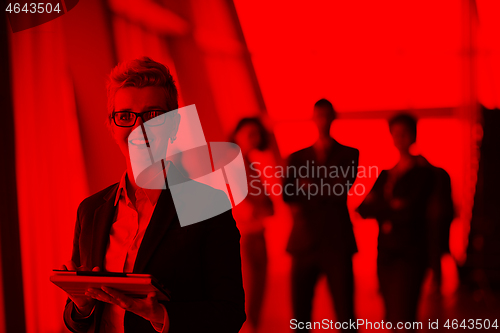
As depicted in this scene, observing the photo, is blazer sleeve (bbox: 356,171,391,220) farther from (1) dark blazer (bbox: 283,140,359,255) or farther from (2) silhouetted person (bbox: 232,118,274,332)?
(2) silhouetted person (bbox: 232,118,274,332)

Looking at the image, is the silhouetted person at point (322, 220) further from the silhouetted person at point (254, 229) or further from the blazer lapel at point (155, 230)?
the blazer lapel at point (155, 230)

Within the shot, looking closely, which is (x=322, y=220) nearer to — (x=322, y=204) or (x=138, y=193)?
(x=322, y=204)

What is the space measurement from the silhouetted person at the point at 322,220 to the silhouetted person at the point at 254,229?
0.57 ft

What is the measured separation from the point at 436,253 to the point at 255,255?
1143 millimetres

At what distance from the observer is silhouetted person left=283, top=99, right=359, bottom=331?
96.6 inches

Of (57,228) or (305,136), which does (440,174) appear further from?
(57,228)

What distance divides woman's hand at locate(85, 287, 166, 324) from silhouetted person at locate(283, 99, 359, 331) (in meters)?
1.42

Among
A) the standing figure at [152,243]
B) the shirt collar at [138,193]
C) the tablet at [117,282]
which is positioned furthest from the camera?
the shirt collar at [138,193]

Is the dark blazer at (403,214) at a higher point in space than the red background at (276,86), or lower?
lower

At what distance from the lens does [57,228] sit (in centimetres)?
266

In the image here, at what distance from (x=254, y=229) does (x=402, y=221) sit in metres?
0.94

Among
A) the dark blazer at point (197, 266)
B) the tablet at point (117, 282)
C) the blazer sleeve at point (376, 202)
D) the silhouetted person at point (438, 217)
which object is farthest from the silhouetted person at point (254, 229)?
the tablet at point (117, 282)

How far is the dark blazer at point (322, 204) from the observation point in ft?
8.05

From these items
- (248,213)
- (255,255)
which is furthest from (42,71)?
(255,255)
